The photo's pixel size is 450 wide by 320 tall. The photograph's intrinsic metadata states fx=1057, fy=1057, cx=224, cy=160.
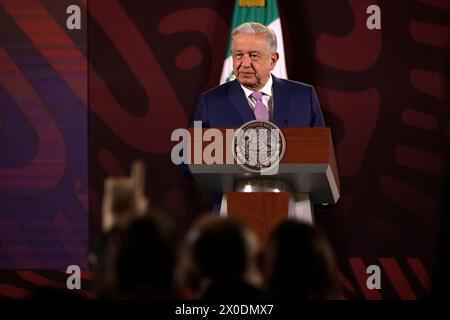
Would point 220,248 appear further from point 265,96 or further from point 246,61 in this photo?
point 265,96

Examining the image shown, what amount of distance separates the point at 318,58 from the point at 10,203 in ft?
7.86

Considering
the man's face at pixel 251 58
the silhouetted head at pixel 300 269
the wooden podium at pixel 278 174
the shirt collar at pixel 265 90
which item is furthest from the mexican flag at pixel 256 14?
the silhouetted head at pixel 300 269

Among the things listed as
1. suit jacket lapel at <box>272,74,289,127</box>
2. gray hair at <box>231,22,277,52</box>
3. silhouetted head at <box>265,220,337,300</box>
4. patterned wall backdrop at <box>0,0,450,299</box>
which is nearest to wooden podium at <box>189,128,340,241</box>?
suit jacket lapel at <box>272,74,289,127</box>

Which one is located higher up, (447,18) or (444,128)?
(447,18)

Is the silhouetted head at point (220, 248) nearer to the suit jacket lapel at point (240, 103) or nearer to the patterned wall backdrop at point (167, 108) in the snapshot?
the suit jacket lapel at point (240, 103)

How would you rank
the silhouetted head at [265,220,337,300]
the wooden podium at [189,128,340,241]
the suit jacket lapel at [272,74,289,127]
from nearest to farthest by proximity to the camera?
the silhouetted head at [265,220,337,300] → the wooden podium at [189,128,340,241] → the suit jacket lapel at [272,74,289,127]

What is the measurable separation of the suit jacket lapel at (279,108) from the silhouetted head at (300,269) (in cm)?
301

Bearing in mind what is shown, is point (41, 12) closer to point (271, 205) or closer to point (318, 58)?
point (318, 58)

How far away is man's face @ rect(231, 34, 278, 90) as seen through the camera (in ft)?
19.0

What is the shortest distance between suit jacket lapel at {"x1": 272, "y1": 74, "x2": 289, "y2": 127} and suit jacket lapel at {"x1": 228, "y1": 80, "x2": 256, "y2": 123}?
0.13 m

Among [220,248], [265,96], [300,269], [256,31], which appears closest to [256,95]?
[265,96]

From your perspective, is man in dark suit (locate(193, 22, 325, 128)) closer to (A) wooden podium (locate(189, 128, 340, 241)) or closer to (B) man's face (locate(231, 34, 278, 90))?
(B) man's face (locate(231, 34, 278, 90))

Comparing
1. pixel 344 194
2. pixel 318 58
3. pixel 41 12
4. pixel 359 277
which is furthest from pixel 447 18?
pixel 41 12

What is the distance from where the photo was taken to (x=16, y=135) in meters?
7.47
